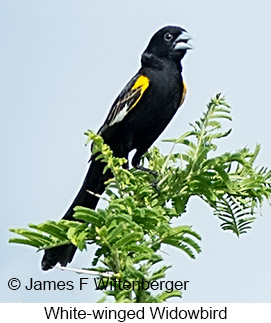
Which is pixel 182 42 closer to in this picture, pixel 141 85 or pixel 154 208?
pixel 141 85

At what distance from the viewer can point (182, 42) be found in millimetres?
4316

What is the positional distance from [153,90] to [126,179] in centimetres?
201

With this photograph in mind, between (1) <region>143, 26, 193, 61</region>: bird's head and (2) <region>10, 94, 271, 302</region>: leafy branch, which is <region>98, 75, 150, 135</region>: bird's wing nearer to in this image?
(1) <region>143, 26, 193, 61</region>: bird's head

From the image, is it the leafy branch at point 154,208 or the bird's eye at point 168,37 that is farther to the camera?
the bird's eye at point 168,37

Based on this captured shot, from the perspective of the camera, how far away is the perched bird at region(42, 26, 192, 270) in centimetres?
396

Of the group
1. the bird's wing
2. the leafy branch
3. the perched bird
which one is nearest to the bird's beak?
the perched bird

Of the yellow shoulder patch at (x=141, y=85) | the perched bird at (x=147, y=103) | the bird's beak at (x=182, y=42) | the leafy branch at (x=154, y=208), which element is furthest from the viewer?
the bird's beak at (x=182, y=42)

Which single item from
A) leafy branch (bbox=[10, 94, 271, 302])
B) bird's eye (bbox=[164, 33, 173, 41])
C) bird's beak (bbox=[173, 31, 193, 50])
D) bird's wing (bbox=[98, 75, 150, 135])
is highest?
bird's eye (bbox=[164, 33, 173, 41])

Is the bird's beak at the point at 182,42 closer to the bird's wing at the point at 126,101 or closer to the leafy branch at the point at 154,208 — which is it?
the bird's wing at the point at 126,101

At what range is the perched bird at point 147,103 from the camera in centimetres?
396

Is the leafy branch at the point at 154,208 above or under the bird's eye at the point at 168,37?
under

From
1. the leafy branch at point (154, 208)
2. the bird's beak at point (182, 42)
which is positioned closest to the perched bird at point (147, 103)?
the bird's beak at point (182, 42)

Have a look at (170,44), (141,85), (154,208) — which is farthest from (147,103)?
(154,208)
